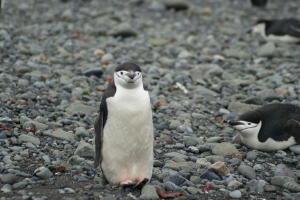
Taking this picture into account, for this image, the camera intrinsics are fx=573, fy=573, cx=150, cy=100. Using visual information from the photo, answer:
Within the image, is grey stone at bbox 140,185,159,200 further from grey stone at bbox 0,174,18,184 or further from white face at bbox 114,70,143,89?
grey stone at bbox 0,174,18,184

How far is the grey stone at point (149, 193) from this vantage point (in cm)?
430

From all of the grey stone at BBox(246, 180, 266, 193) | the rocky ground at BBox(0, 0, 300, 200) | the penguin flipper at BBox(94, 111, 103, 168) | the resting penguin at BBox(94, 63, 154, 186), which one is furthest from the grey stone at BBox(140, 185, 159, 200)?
the grey stone at BBox(246, 180, 266, 193)

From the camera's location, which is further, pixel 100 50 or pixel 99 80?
pixel 100 50

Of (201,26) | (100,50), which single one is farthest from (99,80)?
(201,26)

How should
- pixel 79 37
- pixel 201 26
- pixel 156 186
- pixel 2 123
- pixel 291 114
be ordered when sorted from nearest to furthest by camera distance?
1. pixel 156 186
2. pixel 2 123
3. pixel 291 114
4. pixel 79 37
5. pixel 201 26

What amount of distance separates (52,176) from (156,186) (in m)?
0.85

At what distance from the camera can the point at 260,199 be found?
15.1ft

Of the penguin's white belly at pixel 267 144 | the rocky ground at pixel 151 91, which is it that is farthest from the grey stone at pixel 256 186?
the penguin's white belly at pixel 267 144

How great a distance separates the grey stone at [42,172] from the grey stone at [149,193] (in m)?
0.79

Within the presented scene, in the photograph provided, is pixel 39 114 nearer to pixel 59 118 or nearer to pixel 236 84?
pixel 59 118

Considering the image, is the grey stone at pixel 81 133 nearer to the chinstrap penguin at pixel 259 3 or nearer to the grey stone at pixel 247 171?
the grey stone at pixel 247 171

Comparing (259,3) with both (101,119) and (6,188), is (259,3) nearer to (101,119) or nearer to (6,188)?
(101,119)

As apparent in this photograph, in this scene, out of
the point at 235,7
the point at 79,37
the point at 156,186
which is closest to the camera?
the point at 156,186

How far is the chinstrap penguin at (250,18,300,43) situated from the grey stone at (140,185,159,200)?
334 inches
